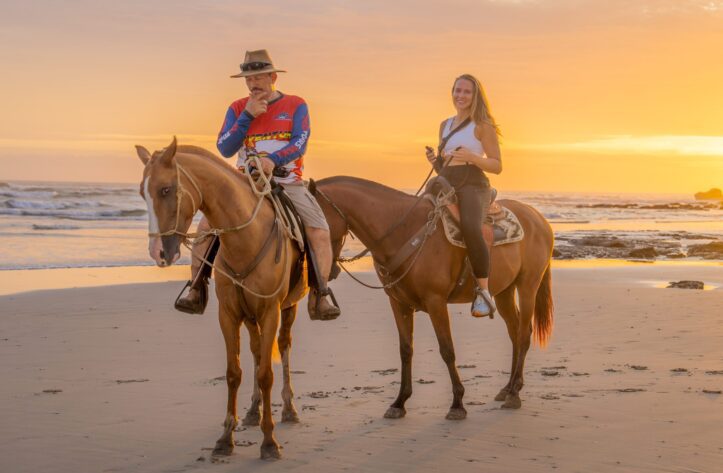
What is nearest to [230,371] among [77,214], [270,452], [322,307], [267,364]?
[267,364]

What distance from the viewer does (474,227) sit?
7.09 meters

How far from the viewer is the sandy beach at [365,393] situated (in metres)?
5.80

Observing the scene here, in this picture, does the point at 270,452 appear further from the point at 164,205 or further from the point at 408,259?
the point at 408,259

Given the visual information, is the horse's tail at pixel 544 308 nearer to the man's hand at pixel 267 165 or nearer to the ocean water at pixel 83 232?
the man's hand at pixel 267 165

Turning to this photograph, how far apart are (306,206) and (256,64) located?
107 centimetres

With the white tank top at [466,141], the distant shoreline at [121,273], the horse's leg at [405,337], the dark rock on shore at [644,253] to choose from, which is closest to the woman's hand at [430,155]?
the white tank top at [466,141]

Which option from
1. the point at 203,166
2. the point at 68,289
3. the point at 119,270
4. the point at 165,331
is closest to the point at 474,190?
the point at 203,166

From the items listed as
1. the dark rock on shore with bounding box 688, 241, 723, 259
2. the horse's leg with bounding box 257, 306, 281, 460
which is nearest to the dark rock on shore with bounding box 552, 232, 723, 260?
the dark rock on shore with bounding box 688, 241, 723, 259

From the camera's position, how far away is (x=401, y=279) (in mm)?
6988

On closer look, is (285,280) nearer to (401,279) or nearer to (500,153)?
(401,279)

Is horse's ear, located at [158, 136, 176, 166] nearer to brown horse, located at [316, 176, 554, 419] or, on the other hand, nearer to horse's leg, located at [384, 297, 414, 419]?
brown horse, located at [316, 176, 554, 419]

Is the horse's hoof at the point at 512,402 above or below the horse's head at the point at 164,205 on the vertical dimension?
below

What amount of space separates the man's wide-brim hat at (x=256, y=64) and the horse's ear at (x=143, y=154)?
4.03 ft

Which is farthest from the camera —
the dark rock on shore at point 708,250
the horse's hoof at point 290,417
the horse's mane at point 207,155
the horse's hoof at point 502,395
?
the dark rock on shore at point 708,250
